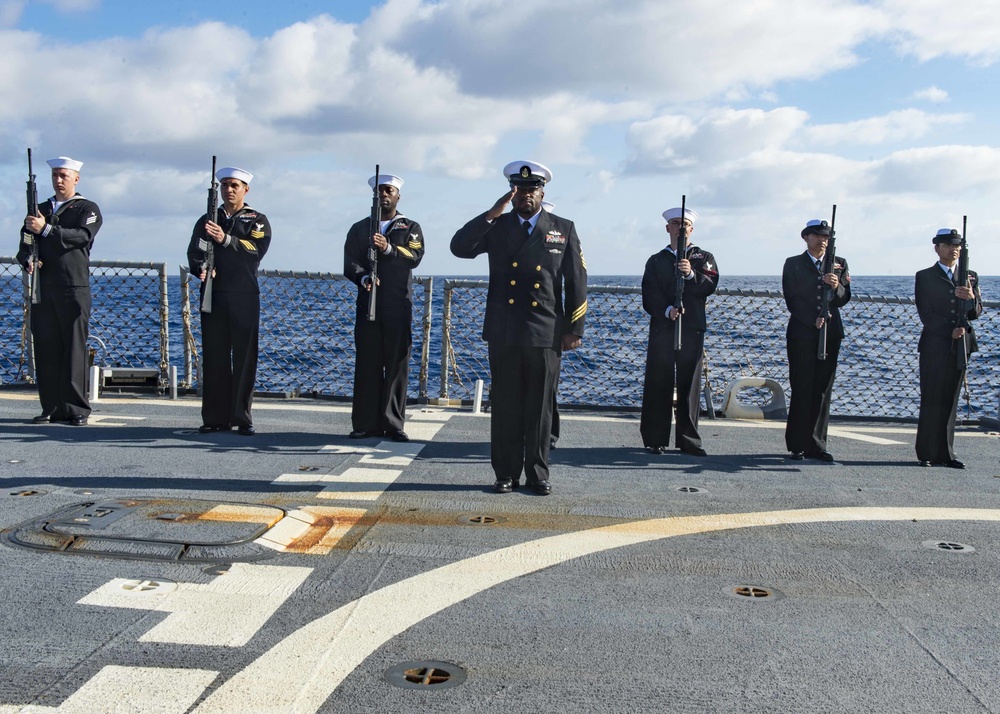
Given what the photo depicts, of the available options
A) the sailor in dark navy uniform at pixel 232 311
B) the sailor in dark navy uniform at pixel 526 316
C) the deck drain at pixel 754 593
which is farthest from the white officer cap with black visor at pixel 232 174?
Answer: the deck drain at pixel 754 593

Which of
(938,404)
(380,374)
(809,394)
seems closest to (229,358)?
(380,374)

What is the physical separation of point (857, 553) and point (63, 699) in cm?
336

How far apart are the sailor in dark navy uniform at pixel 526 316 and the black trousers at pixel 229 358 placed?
2.56m

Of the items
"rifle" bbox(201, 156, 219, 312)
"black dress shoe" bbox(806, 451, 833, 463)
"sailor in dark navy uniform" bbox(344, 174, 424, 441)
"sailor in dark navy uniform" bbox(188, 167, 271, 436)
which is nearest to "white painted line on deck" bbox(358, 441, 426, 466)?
"sailor in dark navy uniform" bbox(344, 174, 424, 441)

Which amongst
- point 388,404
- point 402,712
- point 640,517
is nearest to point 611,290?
point 388,404

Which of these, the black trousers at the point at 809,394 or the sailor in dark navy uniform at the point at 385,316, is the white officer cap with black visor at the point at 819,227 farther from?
the sailor in dark navy uniform at the point at 385,316

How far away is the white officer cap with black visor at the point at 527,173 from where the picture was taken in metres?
5.63

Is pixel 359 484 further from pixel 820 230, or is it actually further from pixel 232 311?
pixel 820 230

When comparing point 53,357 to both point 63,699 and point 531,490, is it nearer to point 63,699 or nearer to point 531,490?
point 531,490

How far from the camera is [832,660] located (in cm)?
319

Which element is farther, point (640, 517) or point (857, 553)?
point (640, 517)

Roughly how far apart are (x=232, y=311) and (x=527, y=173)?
122 inches

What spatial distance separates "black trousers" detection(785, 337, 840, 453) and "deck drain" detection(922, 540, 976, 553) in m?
2.61

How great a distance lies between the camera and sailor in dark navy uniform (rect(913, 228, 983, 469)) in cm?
733
